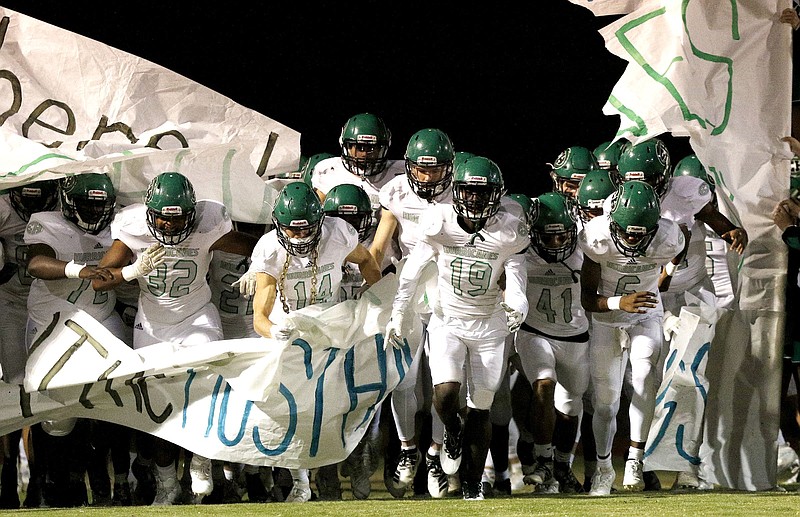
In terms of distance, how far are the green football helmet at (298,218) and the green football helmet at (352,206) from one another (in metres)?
0.36

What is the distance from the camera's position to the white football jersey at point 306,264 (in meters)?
5.44

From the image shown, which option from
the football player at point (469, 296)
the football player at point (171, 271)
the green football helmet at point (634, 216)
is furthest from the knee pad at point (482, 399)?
the football player at point (171, 271)

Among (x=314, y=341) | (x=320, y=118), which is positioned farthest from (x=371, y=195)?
(x=320, y=118)

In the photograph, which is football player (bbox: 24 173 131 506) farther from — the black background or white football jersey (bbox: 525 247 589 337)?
the black background

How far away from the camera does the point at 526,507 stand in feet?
16.6

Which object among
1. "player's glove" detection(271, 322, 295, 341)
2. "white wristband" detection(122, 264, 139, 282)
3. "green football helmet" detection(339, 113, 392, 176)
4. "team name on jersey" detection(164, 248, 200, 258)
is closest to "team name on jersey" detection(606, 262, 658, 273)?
"green football helmet" detection(339, 113, 392, 176)

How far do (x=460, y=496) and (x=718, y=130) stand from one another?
76.3 inches

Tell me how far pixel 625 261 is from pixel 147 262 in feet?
6.75

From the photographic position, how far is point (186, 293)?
559 centimetres

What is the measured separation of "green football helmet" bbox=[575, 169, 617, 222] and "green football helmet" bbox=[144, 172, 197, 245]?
1756 millimetres

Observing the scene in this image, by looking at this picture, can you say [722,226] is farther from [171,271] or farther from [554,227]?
[171,271]

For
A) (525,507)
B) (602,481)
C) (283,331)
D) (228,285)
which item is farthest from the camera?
(228,285)

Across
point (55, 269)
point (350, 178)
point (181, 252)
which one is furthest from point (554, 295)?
point (55, 269)

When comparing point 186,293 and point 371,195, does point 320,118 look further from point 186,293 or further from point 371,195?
point 186,293
